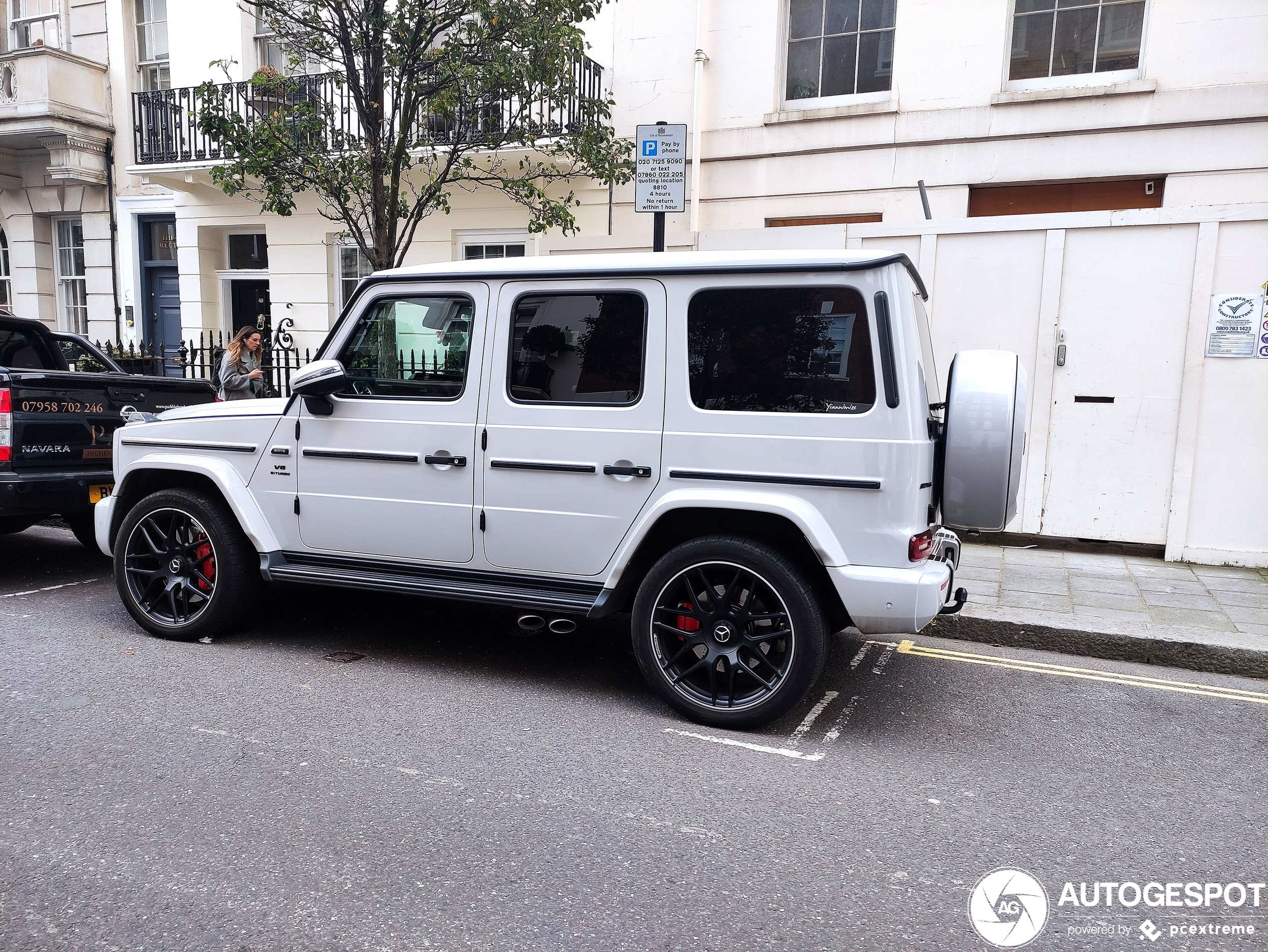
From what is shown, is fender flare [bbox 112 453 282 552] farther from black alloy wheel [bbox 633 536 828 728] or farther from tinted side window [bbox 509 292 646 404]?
black alloy wheel [bbox 633 536 828 728]

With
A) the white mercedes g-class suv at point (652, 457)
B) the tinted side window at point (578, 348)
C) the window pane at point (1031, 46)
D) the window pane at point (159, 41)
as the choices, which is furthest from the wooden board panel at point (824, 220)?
the window pane at point (159, 41)

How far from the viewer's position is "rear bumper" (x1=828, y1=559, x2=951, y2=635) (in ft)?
12.5

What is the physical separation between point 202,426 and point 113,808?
2.43 m

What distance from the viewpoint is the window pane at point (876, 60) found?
1061 centimetres

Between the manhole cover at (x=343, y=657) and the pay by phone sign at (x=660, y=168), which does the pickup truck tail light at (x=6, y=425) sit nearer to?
the manhole cover at (x=343, y=657)

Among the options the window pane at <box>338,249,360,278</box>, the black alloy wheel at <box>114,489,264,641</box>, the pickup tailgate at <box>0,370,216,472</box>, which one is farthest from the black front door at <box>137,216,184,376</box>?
the black alloy wheel at <box>114,489,264,641</box>

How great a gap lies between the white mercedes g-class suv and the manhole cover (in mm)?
493

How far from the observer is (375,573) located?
480 cm

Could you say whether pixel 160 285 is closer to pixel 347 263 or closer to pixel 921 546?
pixel 347 263

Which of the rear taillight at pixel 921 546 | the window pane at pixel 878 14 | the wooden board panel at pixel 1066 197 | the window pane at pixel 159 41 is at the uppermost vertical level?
the window pane at pixel 159 41

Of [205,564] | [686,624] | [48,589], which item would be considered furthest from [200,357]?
[686,624]

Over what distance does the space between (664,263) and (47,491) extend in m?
4.75

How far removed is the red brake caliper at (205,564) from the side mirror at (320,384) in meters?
1.09

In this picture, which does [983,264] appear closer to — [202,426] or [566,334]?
[566,334]
